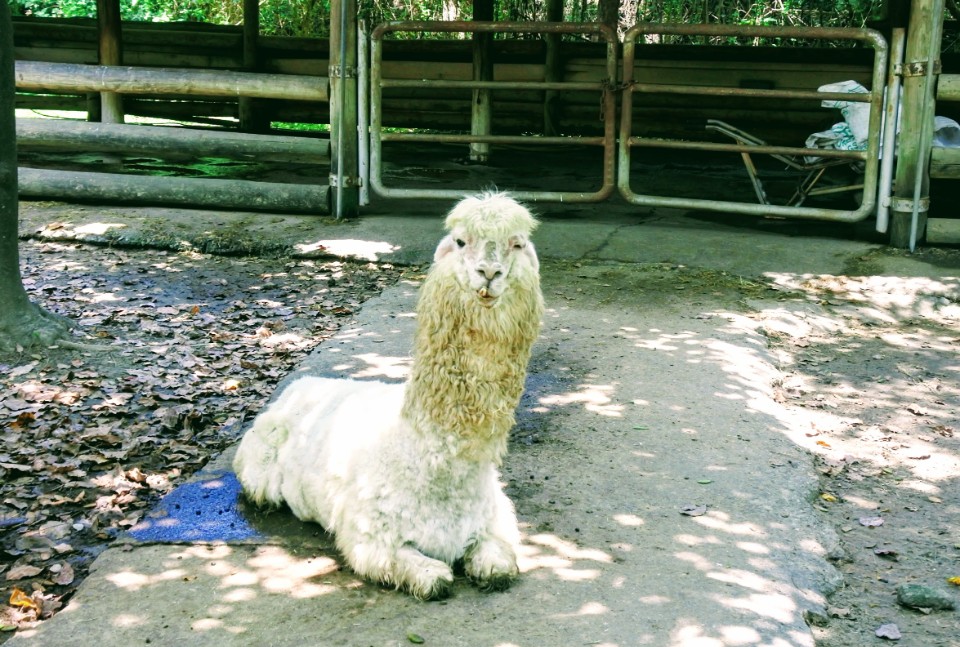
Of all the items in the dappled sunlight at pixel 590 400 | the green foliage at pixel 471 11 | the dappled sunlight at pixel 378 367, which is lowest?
the dappled sunlight at pixel 590 400

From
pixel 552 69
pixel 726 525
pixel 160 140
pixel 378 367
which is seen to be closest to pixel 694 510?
pixel 726 525

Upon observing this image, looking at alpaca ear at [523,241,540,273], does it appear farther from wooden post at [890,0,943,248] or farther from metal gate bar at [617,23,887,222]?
wooden post at [890,0,943,248]

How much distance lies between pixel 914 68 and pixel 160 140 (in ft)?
21.2

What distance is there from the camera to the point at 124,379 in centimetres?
611

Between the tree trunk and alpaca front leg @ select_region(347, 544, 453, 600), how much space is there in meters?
3.31

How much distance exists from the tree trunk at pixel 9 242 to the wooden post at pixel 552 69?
8501mm

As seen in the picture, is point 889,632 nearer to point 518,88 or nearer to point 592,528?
point 592,528

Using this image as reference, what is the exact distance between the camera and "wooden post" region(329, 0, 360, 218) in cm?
920

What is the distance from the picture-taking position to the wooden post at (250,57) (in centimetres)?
1541

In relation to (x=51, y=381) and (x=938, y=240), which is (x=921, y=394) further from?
(x=51, y=381)

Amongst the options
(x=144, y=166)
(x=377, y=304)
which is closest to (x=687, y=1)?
(x=144, y=166)

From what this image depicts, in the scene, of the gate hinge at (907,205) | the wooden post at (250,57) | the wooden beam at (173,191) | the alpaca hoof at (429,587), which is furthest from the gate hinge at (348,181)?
the wooden post at (250,57)

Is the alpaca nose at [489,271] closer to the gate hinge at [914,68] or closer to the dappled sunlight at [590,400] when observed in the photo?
the dappled sunlight at [590,400]

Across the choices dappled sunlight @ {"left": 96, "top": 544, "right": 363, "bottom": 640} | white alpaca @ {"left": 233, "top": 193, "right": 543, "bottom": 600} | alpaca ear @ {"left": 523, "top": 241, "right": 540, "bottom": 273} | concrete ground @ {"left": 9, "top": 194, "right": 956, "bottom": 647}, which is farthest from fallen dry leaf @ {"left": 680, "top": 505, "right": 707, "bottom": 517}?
dappled sunlight @ {"left": 96, "top": 544, "right": 363, "bottom": 640}
